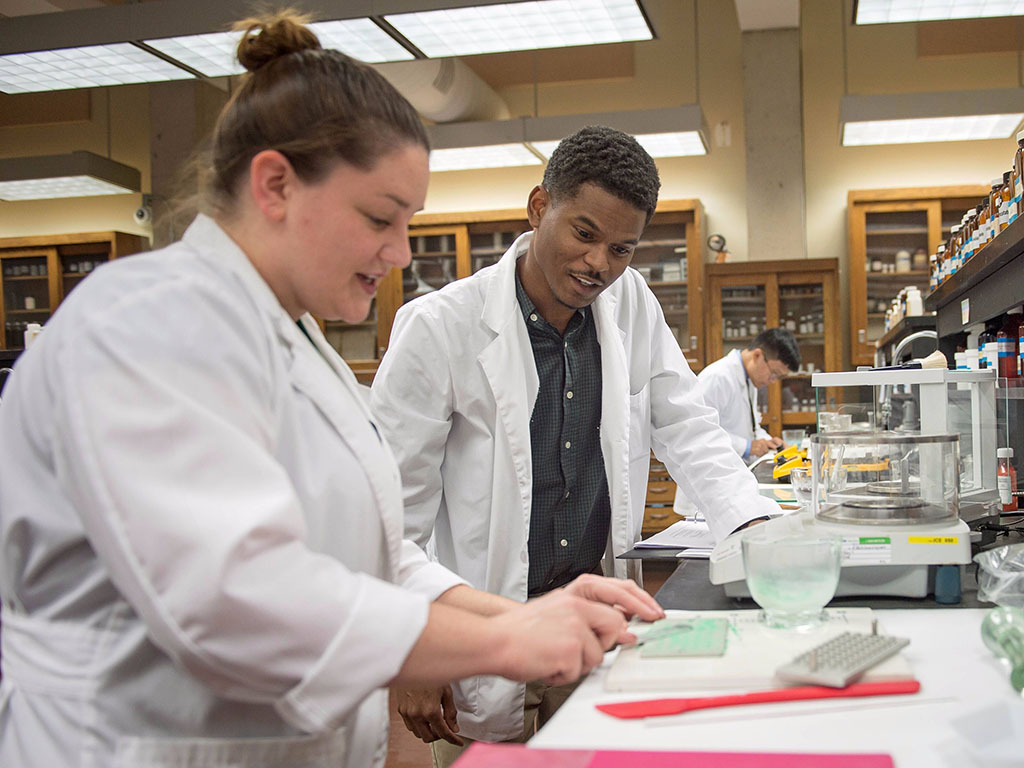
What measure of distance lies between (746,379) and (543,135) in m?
1.95

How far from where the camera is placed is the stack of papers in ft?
6.57

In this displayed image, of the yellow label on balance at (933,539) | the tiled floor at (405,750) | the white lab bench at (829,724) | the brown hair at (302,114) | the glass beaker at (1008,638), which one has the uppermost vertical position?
the brown hair at (302,114)

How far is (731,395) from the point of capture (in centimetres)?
542

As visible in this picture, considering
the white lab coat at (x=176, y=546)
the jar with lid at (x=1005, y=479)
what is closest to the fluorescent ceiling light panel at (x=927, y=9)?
the jar with lid at (x=1005, y=479)

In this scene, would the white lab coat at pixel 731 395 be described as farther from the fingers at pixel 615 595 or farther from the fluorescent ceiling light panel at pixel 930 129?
the fingers at pixel 615 595

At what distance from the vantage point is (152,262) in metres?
0.92

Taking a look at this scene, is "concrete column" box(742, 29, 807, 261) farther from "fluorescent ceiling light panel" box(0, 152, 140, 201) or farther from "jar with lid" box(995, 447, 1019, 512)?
"jar with lid" box(995, 447, 1019, 512)

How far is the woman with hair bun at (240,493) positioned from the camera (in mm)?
783

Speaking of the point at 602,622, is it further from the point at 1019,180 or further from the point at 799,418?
the point at 799,418

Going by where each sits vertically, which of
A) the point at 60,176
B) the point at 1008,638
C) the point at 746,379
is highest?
the point at 60,176

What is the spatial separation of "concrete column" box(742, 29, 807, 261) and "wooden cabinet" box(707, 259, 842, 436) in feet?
0.69

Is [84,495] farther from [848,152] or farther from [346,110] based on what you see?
[848,152]

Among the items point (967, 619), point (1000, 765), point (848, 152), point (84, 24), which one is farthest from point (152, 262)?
point (848, 152)

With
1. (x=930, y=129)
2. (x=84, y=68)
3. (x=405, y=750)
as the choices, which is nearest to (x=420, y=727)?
(x=405, y=750)
